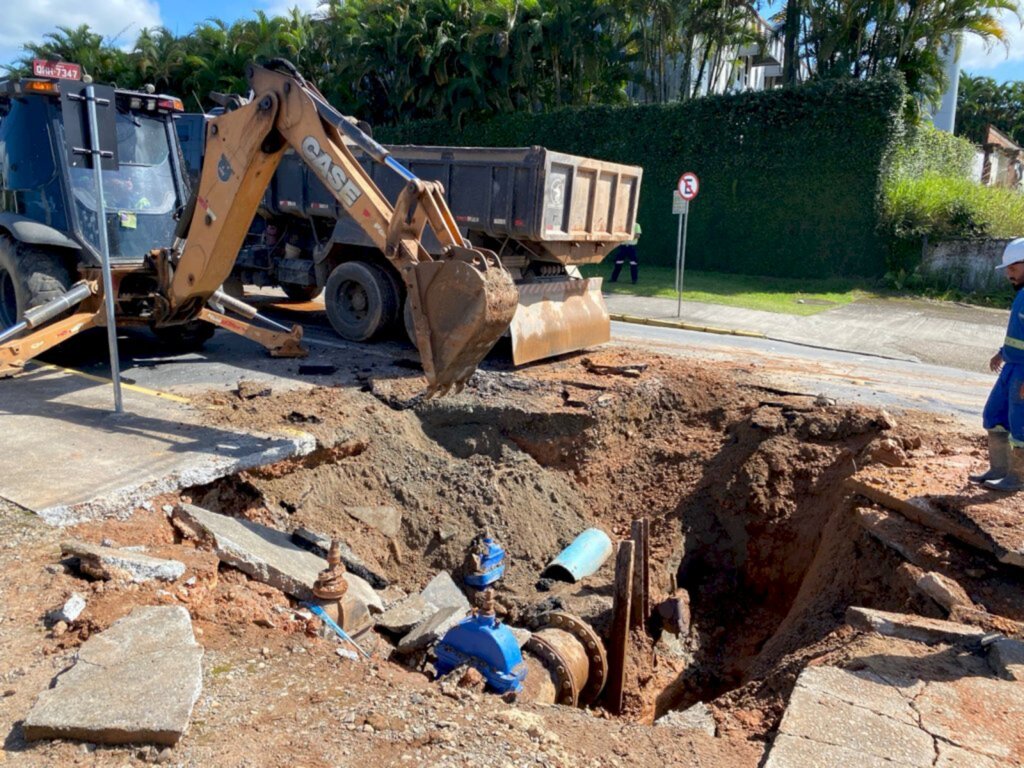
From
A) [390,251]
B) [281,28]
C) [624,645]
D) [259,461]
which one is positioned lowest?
[624,645]

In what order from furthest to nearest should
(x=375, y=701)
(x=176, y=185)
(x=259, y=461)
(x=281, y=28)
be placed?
(x=281, y=28) < (x=176, y=185) < (x=259, y=461) < (x=375, y=701)

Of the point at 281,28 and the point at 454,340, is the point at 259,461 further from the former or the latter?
the point at 281,28

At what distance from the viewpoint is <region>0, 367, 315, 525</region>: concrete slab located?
5.48 meters

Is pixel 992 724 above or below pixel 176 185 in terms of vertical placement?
below

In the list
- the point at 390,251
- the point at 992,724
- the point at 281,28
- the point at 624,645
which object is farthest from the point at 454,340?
the point at 281,28

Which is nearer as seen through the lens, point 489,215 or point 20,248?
point 20,248

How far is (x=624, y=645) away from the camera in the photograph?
6.46 meters

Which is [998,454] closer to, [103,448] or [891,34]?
[103,448]

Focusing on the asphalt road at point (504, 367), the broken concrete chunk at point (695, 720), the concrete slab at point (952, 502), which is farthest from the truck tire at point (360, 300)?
the broken concrete chunk at point (695, 720)

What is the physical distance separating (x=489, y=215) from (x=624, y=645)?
218 inches

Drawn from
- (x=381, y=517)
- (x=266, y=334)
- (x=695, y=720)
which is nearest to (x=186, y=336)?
(x=266, y=334)

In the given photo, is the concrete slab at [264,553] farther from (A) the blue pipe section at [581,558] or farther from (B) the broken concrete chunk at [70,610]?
(A) the blue pipe section at [581,558]

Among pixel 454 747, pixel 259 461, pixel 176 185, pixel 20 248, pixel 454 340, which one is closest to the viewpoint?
pixel 454 747

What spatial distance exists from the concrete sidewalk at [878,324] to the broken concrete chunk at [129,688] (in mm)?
12168
